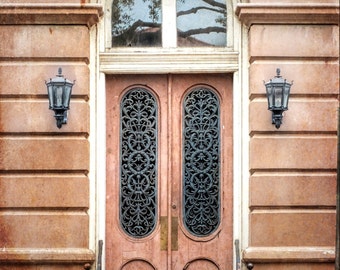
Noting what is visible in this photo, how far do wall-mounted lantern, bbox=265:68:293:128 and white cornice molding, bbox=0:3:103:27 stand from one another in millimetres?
2097

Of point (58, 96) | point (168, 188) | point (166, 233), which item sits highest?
point (58, 96)

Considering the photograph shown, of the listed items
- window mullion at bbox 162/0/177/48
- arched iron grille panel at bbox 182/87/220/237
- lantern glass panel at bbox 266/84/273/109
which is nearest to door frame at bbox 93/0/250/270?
window mullion at bbox 162/0/177/48

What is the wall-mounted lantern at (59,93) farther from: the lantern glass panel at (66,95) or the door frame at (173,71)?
the door frame at (173,71)

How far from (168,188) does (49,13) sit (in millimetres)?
2382

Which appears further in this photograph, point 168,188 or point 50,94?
point 168,188

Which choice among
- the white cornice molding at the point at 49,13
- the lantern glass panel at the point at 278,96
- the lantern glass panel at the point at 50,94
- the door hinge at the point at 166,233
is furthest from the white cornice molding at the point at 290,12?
the door hinge at the point at 166,233

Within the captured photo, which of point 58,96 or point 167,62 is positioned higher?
point 167,62

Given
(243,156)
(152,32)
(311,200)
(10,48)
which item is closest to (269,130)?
(243,156)

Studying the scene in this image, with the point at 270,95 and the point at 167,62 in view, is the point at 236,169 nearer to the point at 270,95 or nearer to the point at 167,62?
→ the point at 270,95

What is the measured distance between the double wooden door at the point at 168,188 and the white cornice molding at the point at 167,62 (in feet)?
0.95

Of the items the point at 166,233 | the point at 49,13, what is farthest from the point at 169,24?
the point at 166,233

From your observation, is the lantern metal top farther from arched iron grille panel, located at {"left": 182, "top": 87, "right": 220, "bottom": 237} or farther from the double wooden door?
arched iron grille panel, located at {"left": 182, "top": 87, "right": 220, "bottom": 237}

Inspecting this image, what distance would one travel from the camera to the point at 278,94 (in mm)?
7578

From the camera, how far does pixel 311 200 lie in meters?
7.79
